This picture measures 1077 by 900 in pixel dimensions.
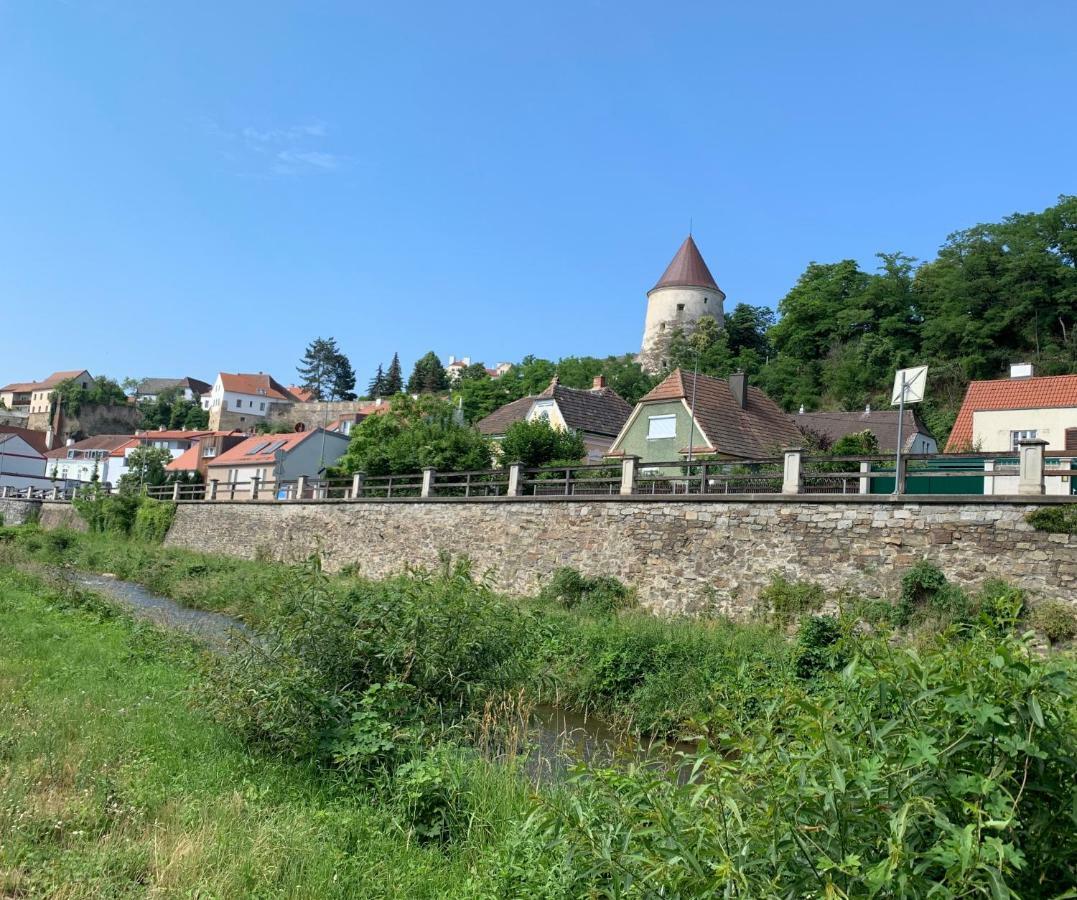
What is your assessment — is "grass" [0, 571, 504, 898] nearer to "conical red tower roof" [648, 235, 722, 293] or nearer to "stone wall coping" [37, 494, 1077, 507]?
"stone wall coping" [37, 494, 1077, 507]

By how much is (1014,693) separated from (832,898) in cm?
98

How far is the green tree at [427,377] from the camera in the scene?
103500 mm

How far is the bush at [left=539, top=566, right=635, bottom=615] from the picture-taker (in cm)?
1933

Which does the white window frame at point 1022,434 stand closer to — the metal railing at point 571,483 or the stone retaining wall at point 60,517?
the metal railing at point 571,483

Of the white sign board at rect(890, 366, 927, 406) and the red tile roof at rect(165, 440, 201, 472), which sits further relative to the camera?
the red tile roof at rect(165, 440, 201, 472)

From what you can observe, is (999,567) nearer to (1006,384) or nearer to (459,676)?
(459,676)

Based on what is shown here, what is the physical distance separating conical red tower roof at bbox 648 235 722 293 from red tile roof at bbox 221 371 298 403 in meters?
54.9

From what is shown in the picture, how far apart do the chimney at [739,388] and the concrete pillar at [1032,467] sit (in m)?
19.9

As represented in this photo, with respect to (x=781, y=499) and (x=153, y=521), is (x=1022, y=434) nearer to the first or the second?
(x=781, y=499)

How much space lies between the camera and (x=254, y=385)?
111 metres

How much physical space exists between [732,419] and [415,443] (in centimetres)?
1239

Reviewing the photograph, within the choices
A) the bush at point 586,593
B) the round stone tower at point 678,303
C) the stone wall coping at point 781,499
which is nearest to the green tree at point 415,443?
the stone wall coping at point 781,499

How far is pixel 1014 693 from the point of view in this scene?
9.93 ft

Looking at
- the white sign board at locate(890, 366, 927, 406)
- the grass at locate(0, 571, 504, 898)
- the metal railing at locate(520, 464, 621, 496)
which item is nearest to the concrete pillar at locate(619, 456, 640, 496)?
the metal railing at locate(520, 464, 621, 496)
